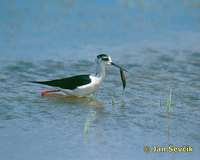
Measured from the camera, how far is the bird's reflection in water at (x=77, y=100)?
7015 mm

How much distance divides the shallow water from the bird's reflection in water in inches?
0.8

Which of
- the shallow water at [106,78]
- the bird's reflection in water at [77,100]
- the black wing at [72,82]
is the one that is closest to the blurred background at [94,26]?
the shallow water at [106,78]

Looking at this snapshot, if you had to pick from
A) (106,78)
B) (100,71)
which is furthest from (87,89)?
(106,78)

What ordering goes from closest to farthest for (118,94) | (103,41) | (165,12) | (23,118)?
(23,118) → (118,94) → (103,41) → (165,12)

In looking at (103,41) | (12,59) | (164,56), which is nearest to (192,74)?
(164,56)

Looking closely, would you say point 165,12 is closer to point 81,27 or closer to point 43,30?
point 81,27

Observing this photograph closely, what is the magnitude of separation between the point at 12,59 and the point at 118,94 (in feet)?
10.2

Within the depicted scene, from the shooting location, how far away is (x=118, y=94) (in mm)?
7582

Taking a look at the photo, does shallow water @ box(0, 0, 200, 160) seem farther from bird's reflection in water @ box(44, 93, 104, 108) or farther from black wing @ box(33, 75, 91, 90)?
black wing @ box(33, 75, 91, 90)

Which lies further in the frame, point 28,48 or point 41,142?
point 28,48

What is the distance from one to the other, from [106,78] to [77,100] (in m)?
1.44

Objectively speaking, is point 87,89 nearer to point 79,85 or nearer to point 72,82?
point 79,85

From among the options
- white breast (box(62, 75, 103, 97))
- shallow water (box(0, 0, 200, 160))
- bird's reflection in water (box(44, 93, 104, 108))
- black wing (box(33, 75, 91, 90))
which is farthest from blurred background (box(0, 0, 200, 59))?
white breast (box(62, 75, 103, 97))

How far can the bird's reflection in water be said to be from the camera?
23.0 feet
